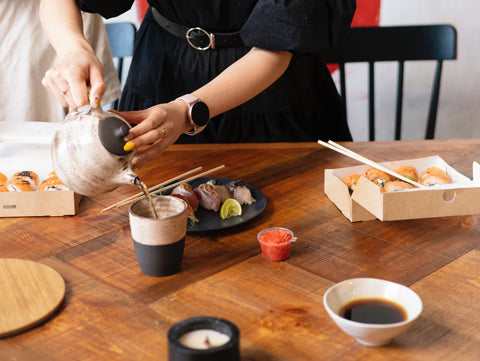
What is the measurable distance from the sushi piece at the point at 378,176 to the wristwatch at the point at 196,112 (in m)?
0.43

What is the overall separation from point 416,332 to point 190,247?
509 millimetres

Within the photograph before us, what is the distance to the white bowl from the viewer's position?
35.8 inches

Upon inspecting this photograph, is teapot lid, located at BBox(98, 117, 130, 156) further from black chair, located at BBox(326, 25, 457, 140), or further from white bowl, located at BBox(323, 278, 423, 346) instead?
black chair, located at BBox(326, 25, 457, 140)

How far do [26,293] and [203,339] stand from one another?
15.6 inches

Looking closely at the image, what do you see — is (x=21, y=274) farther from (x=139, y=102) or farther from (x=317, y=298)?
(x=139, y=102)

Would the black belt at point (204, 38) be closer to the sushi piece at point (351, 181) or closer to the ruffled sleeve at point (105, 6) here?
the ruffled sleeve at point (105, 6)

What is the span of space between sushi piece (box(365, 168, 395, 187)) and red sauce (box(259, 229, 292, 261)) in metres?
0.33

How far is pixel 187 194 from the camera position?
4.60 feet

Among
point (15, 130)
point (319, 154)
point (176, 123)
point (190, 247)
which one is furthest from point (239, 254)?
point (15, 130)

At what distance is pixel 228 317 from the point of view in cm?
103

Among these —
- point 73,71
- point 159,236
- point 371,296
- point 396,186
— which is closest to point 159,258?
point 159,236

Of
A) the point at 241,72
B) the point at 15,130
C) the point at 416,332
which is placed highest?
the point at 241,72

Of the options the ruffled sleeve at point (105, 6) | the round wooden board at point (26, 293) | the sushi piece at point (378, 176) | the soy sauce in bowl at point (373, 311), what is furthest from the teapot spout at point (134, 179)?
the ruffled sleeve at point (105, 6)

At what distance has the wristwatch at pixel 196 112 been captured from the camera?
145cm
